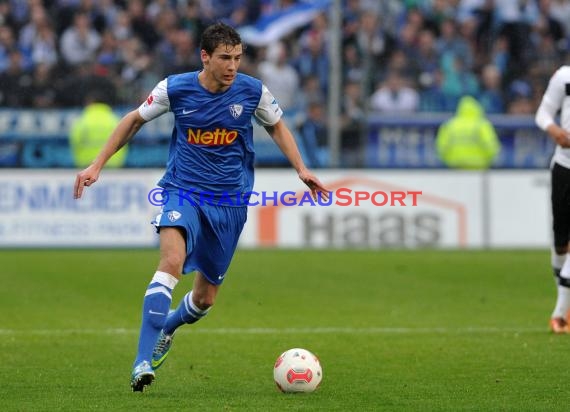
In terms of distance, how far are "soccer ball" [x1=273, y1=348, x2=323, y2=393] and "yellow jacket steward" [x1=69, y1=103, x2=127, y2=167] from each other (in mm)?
13872

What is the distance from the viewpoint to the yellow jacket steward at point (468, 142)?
21.7 meters

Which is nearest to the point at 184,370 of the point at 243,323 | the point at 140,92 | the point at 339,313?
the point at 243,323

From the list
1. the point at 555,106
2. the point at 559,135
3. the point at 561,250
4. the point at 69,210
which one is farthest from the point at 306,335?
the point at 69,210

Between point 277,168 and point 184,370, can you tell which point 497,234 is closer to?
point 277,168

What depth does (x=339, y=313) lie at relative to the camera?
488 inches

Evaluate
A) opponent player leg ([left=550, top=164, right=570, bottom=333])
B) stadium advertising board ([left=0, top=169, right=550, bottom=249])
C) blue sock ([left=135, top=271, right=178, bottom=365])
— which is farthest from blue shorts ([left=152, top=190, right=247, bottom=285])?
stadium advertising board ([left=0, top=169, right=550, bottom=249])

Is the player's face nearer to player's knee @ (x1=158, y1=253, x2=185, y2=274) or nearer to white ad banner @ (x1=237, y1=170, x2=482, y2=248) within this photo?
player's knee @ (x1=158, y1=253, x2=185, y2=274)

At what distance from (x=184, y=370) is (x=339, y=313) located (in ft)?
12.9

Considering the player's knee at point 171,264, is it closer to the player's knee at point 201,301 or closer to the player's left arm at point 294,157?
the player's knee at point 201,301

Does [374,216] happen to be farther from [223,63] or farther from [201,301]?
[223,63]

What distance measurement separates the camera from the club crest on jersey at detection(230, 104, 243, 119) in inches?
317

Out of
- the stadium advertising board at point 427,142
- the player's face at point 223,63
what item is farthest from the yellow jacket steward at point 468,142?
the player's face at point 223,63

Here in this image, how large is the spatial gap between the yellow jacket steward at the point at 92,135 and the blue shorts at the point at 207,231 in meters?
13.0

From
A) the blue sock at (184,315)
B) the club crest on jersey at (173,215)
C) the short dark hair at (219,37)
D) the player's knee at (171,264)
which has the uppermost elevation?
the short dark hair at (219,37)
